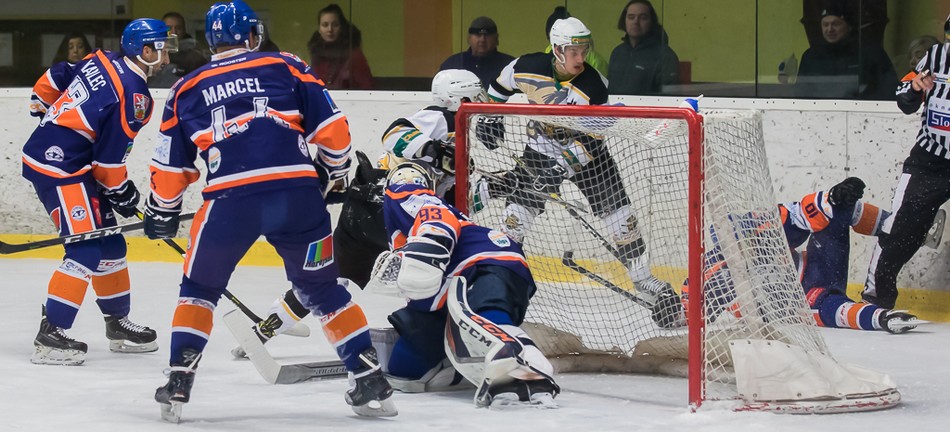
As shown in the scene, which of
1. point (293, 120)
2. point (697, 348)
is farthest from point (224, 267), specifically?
point (697, 348)

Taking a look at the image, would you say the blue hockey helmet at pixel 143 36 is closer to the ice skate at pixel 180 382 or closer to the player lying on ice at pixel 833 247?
the ice skate at pixel 180 382

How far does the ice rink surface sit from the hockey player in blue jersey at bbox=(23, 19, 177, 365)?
0.93 ft

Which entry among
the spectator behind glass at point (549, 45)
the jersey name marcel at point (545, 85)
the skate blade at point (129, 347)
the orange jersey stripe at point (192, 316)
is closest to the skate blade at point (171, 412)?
the orange jersey stripe at point (192, 316)

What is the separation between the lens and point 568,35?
526cm

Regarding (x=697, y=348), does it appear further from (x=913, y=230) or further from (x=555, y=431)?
(x=913, y=230)

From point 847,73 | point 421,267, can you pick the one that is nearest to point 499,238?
point 421,267

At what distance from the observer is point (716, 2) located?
6.21 m

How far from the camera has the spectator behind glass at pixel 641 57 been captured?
6.24m

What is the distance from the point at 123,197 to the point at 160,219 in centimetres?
116

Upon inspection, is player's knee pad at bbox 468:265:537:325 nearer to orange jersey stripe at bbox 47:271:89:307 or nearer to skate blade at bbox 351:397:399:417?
skate blade at bbox 351:397:399:417

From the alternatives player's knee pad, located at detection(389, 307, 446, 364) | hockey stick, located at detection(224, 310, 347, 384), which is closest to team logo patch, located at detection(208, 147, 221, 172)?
hockey stick, located at detection(224, 310, 347, 384)

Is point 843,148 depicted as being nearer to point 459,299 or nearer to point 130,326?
point 459,299

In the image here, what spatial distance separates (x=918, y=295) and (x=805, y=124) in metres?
0.80

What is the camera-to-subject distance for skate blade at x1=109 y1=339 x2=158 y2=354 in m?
4.61
